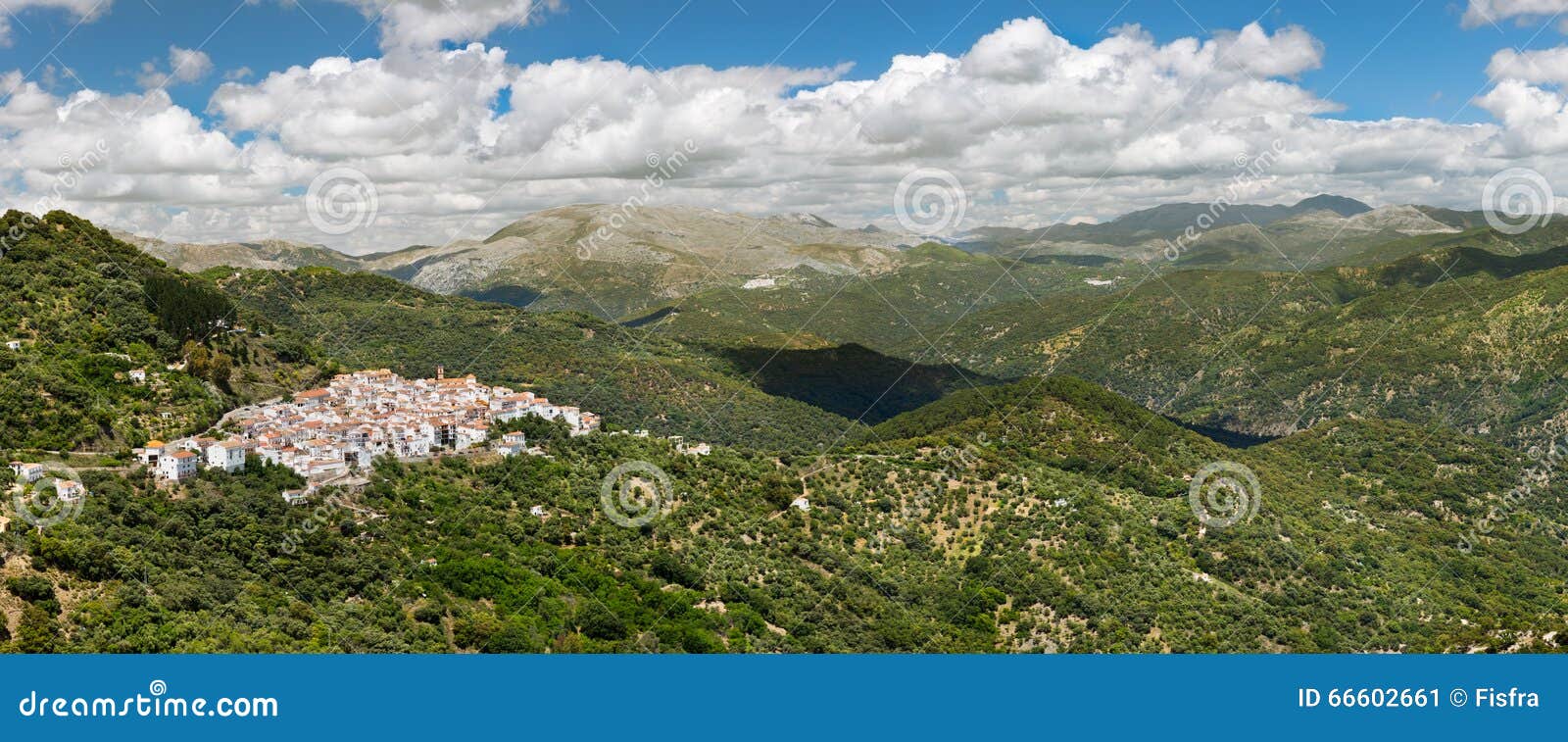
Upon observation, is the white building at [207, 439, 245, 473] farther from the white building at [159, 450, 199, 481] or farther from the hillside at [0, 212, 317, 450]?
the hillside at [0, 212, 317, 450]

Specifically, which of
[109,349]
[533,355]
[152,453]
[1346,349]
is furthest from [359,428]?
[1346,349]

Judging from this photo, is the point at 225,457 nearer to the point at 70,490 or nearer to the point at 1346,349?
the point at 70,490

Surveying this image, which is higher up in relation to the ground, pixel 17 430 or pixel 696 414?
pixel 696 414

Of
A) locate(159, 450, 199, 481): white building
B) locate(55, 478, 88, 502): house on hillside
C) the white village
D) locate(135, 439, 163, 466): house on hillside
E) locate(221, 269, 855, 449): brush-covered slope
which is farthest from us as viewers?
locate(221, 269, 855, 449): brush-covered slope

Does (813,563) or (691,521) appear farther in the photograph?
(813,563)

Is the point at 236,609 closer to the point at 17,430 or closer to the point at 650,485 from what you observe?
the point at 17,430

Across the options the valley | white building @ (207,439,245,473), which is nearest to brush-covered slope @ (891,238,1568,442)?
the valley

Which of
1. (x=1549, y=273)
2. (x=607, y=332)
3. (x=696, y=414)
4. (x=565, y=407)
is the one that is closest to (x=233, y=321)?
(x=565, y=407)
